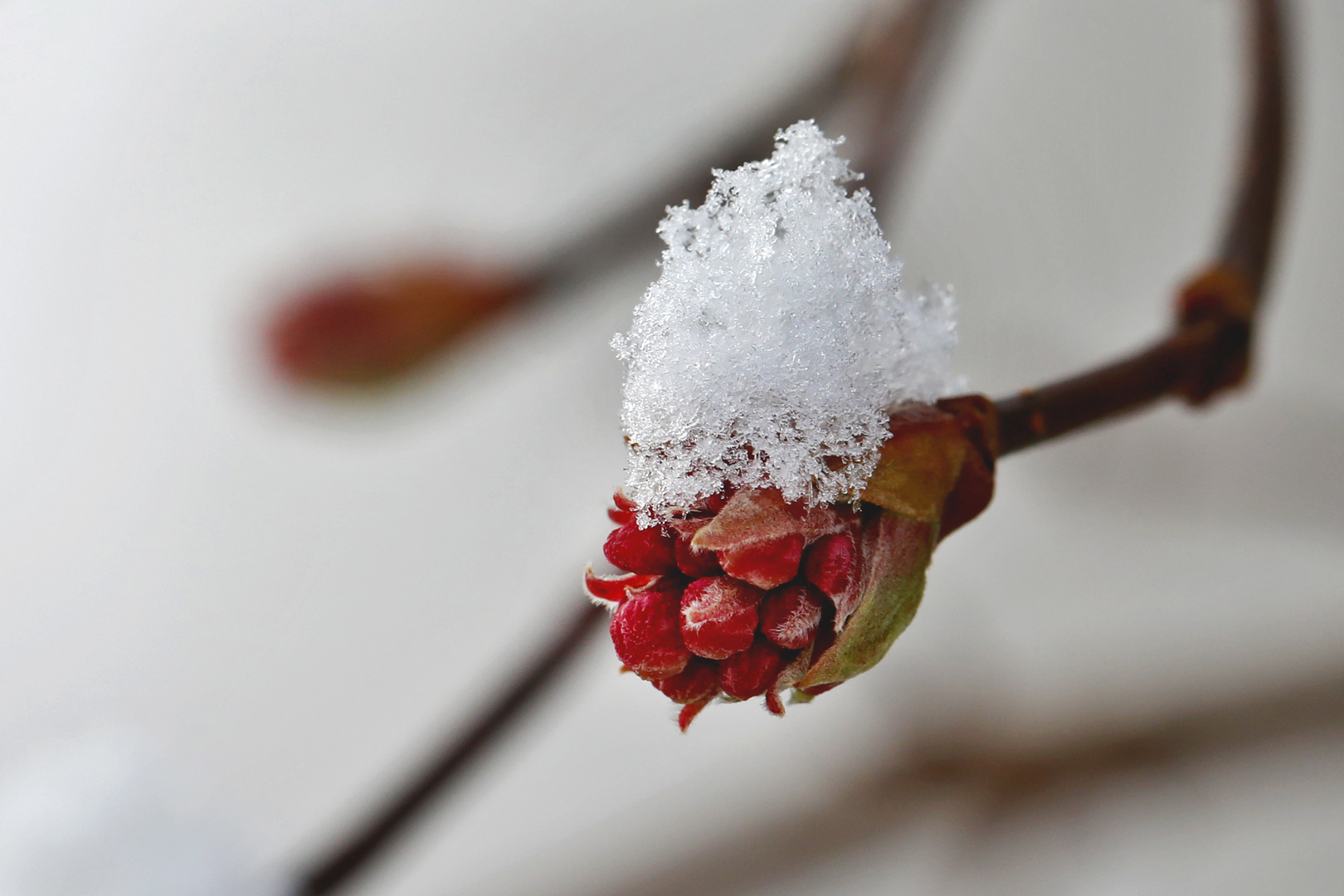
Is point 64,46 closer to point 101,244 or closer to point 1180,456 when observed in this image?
point 101,244

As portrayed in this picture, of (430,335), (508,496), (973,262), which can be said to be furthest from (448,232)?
(973,262)

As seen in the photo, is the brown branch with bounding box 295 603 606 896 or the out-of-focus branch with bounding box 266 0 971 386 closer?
the brown branch with bounding box 295 603 606 896

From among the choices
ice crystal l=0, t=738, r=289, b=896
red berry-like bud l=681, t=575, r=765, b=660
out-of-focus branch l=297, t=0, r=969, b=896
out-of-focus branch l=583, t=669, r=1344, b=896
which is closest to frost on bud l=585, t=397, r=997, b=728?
red berry-like bud l=681, t=575, r=765, b=660

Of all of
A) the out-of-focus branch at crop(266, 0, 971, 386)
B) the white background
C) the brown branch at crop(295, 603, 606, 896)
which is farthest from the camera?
the white background

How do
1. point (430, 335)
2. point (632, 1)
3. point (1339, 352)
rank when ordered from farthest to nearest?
point (632, 1) < point (1339, 352) < point (430, 335)

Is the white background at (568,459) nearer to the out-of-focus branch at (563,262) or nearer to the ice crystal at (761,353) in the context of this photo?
the out-of-focus branch at (563,262)

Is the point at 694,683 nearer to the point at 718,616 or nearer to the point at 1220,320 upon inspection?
the point at 718,616

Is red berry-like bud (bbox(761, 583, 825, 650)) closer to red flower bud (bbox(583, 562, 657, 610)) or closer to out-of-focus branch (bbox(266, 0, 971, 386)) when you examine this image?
red flower bud (bbox(583, 562, 657, 610))

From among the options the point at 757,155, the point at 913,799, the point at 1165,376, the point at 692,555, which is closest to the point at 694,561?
the point at 692,555

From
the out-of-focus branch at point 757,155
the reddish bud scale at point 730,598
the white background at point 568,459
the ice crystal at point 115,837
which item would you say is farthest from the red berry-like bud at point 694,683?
the white background at point 568,459
